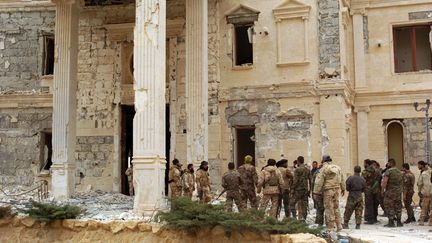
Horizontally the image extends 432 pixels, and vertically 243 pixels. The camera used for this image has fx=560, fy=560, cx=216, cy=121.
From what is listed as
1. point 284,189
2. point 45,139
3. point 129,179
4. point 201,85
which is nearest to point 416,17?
point 201,85

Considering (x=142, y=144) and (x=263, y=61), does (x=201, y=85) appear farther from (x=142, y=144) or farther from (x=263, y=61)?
(x=142, y=144)

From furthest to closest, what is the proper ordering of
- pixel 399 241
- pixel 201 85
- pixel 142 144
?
pixel 201 85 → pixel 142 144 → pixel 399 241

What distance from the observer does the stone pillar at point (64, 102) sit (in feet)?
58.3

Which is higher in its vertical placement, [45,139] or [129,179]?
[45,139]

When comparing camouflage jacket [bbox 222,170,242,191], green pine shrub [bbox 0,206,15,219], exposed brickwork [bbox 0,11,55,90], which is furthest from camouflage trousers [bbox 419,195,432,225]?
exposed brickwork [bbox 0,11,55,90]

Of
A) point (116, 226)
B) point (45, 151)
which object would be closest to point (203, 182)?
point (116, 226)

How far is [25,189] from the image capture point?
2075 centimetres

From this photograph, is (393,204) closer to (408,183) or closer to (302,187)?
(408,183)

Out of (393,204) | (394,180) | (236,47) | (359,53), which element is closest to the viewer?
(393,204)

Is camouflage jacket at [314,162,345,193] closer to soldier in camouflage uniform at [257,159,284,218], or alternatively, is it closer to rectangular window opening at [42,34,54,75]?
soldier in camouflage uniform at [257,159,284,218]

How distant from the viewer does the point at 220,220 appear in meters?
11.3

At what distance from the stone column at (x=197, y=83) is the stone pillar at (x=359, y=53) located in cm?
643

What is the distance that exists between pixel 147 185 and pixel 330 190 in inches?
166

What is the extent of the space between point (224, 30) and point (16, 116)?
28.7ft
